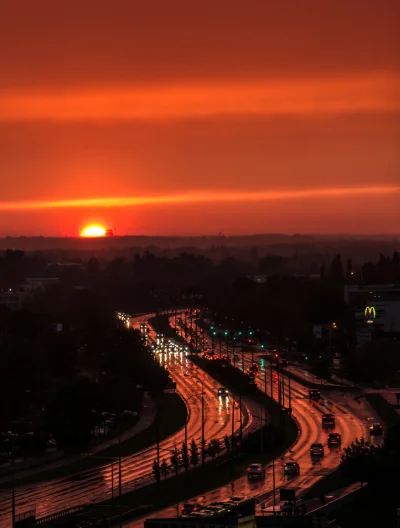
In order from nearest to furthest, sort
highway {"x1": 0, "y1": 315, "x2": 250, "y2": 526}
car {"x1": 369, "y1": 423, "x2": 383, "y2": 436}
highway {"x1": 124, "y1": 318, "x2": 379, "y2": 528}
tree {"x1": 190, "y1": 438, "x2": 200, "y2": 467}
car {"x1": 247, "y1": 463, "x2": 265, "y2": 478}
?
highway {"x1": 0, "y1": 315, "x2": 250, "y2": 526}
highway {"x1": 124, "y1": 318, "x2": 379, "y2": 528}
car {"x1": 247, "y1": 463, "x2": 265, "y2": 478}
tree {"x1": 190, "y1": 438, "x2": 200, "y2": 467}
car {"x1": 369, "y1": 423, "x2": 383, "y2": 436}

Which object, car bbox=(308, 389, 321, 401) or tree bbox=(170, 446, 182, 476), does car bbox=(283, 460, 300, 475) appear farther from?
car bbox=(308, 389, 321, 401)

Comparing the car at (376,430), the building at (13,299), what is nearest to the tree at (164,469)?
the car at (376,430)

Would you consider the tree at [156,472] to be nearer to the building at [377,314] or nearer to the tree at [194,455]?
the tree at [194,455]

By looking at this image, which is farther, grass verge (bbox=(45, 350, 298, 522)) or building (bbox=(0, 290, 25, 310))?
building (bbox=(0, 290, 25, 310))

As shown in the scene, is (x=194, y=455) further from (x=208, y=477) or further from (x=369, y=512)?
(x=369, y=512)

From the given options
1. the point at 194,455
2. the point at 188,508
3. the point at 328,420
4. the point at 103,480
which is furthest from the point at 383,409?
the point at 188,508

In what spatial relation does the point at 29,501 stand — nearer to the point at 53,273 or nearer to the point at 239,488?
the point at 239,488

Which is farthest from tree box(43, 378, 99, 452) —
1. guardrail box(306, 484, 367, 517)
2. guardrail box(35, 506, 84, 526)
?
guardrail box(306, 484, 367, 517)
